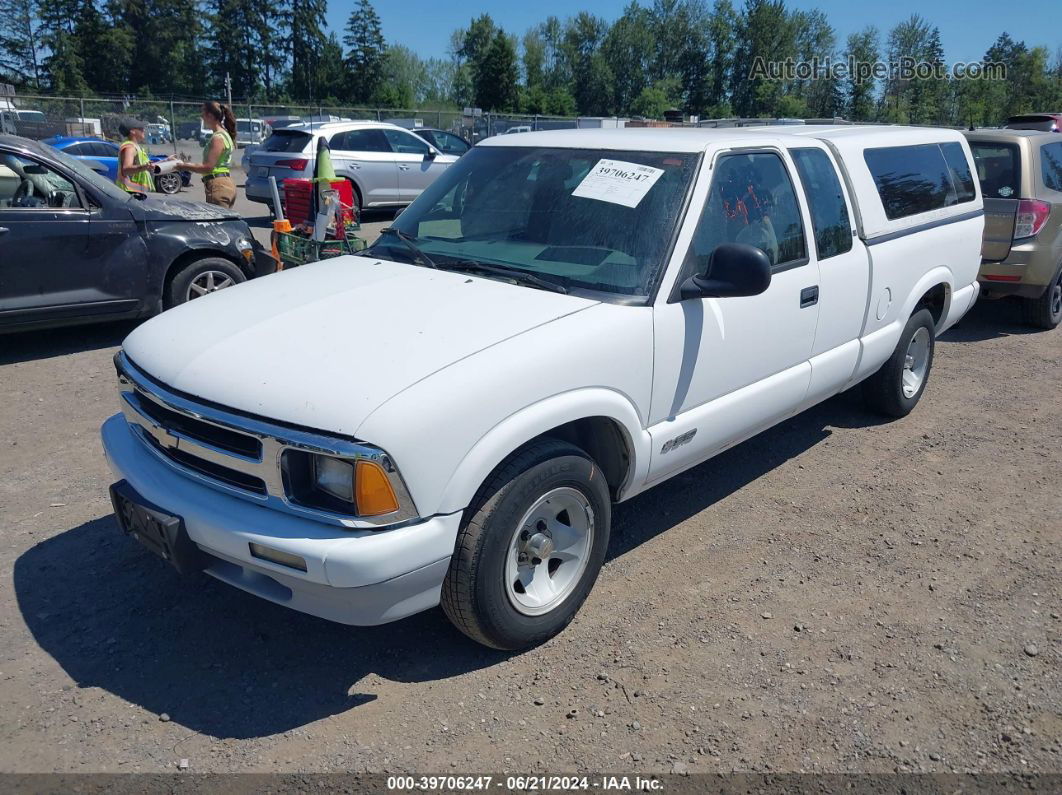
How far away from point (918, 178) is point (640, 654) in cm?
383

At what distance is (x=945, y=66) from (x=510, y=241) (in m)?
53.7

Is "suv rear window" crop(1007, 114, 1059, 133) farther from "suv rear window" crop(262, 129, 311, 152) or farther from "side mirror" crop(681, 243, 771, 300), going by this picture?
"side mirror" crop(681, 243, 771, 300)

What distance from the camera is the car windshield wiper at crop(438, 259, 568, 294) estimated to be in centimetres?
349

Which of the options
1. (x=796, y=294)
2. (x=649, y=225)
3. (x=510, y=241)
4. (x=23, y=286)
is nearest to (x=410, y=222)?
(x=510, y=241)

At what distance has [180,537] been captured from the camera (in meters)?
2.86

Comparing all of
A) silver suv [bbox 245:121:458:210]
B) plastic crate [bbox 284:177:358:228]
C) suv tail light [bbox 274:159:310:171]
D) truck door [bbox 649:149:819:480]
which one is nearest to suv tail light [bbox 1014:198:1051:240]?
truck door [bbox 649:149:819:480]

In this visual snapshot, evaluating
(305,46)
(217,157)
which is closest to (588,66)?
(305,46)

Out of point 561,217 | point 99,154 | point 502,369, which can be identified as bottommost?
point 502,369

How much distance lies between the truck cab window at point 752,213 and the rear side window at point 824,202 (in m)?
0.18

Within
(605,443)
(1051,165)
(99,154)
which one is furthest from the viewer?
(99,154)

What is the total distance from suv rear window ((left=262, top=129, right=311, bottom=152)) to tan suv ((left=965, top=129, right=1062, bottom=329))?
10.8 meters

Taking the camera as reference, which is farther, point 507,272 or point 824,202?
point 824,202

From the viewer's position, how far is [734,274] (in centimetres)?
336
